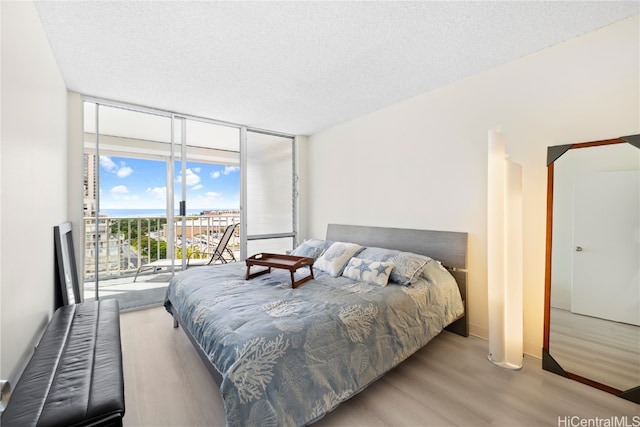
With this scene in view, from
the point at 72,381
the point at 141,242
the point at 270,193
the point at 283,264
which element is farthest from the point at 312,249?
the point at 141,242

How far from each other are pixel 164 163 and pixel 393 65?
3324 mm

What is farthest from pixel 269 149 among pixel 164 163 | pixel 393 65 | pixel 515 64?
pixel 515 64

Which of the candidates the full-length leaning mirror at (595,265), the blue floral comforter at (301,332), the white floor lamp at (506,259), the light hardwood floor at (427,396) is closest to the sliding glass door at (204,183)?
the blue floral comforter at (301,332)

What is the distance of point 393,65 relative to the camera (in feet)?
8.29

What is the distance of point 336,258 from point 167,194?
2.57 metres

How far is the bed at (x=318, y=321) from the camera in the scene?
141 centimetres

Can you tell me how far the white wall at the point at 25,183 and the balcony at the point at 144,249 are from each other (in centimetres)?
156

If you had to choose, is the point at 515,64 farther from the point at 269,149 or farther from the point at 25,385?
the point at 25,385

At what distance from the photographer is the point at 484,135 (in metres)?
2.68

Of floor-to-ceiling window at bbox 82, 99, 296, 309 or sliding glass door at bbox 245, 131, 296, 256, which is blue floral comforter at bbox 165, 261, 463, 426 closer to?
floor-to-ceiling window at bbox 82, 99, 296, 309

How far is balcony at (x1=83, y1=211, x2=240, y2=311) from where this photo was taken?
3.84 meters

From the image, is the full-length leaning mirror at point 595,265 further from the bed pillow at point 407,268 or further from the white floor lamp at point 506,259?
the bed pillow at point 407,268

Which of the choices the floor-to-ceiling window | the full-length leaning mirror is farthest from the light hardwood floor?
the floor-to-ceiling window

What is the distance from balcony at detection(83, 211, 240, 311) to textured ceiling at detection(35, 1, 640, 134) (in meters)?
1.91
